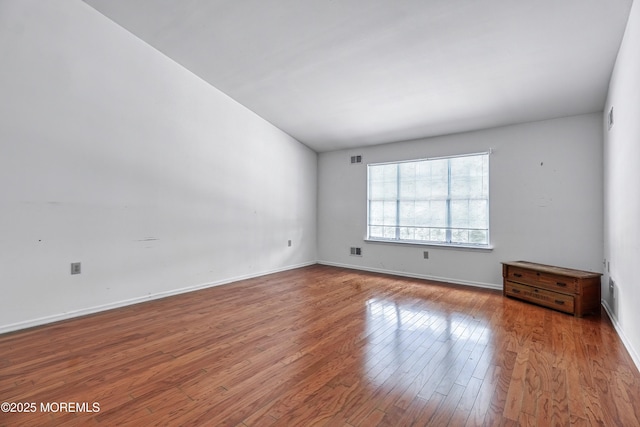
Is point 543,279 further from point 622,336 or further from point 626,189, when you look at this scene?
point 626,189

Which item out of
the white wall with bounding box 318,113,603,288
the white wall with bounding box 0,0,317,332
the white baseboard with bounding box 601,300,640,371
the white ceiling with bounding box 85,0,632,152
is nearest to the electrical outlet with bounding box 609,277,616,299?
the white baseboard with bounding box 601,300,640,371

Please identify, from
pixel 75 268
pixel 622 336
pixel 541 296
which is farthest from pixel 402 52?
pixel 75 268

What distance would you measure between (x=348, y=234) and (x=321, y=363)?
162 inches

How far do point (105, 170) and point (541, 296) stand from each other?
537cm

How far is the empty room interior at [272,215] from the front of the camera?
6.20 ft

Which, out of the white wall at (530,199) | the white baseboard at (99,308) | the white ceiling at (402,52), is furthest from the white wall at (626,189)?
the white baseboard at (99,308)

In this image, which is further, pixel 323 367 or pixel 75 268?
pixel 75 268

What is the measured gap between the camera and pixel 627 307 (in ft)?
8.27

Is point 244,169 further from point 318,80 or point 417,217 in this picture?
point 417,217

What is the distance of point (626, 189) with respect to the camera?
2531 mm

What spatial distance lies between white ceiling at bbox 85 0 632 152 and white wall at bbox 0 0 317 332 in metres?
0.46

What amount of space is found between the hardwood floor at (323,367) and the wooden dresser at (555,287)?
151 millimetres

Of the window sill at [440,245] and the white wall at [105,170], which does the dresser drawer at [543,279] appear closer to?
the window sill at [440,245]

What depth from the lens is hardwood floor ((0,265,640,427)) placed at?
161 cm
